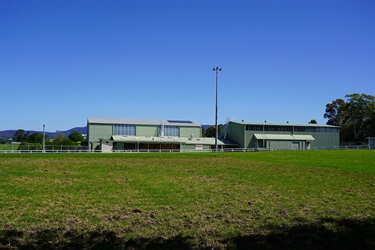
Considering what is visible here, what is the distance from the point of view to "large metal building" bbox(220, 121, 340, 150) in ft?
269

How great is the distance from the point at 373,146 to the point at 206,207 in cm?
8009

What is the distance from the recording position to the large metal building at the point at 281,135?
8200 cm

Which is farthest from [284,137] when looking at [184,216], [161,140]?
[184,216]

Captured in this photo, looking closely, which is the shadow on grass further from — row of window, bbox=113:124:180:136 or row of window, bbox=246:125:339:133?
row of window, bbox=246:125:339:133

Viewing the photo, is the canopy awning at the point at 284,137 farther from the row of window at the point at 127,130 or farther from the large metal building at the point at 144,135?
the row of window at the point at 127,130

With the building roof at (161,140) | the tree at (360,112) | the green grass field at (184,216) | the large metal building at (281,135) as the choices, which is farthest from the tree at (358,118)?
the green grass field at (184,216)

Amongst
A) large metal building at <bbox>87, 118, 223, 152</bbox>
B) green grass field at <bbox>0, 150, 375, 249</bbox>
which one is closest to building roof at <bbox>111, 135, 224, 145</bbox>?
large metal building at <bbox>87, 118, 223, 152</bbox>

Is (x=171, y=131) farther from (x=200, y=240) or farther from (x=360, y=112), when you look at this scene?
(x=200, y=240)

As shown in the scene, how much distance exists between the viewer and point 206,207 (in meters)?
10.2

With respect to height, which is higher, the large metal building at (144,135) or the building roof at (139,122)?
the building roof at (139,122)

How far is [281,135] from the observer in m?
84.7

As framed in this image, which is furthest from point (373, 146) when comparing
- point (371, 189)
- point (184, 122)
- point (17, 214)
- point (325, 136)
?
point (17, 214)

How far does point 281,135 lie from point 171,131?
90.1ft

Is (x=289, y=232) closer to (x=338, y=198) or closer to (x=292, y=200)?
(x=292, y=200)
